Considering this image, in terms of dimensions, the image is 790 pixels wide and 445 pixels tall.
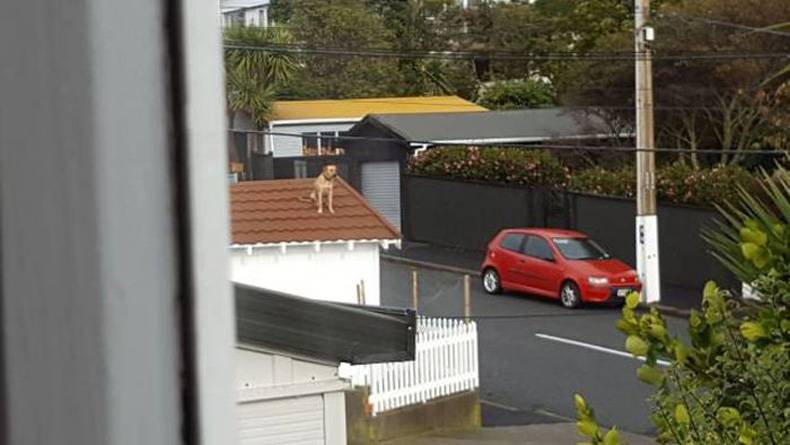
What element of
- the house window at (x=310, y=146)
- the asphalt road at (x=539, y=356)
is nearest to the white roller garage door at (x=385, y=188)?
the asphalt road at (x=539, y=356)

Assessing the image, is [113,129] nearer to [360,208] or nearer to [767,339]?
[767,339]

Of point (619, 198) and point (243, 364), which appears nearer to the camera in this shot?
point (243, 364)

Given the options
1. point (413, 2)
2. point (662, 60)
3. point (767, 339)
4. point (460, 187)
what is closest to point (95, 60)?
point (767, 339)

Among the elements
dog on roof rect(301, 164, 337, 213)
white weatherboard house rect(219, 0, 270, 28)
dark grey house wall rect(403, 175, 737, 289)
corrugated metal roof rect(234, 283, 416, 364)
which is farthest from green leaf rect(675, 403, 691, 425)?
dark grey house wall rect(403, 175, 737, 289)

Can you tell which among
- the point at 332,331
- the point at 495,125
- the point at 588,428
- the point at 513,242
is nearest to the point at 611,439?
the point at 588,428

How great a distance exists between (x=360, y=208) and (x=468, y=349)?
1.65 meters

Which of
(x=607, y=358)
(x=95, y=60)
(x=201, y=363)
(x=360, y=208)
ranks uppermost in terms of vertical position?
(x=95, y=60)

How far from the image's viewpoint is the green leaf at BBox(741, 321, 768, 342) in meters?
2.39

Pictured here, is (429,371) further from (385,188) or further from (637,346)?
(385,188)

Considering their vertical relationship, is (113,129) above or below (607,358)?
above

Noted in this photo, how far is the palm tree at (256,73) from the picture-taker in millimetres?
12516

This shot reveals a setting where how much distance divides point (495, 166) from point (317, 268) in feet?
36.5

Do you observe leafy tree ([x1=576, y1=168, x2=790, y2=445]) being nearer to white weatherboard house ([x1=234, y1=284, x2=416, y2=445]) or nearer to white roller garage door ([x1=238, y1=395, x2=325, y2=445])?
white weatherboard house ([x1=234, y1=284, x2=416, y2=445])

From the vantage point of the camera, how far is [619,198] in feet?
68.2
